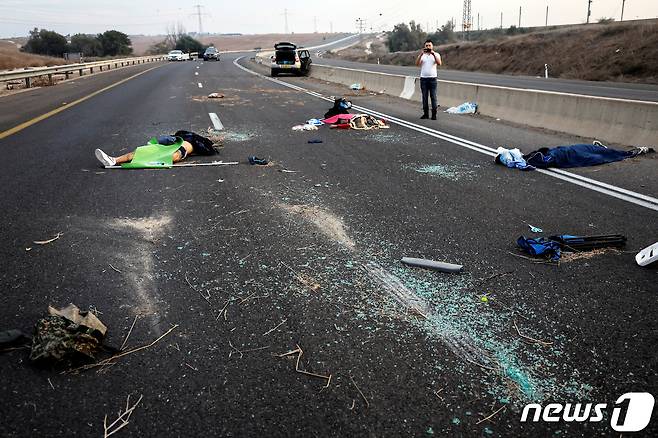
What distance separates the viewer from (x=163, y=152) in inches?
306

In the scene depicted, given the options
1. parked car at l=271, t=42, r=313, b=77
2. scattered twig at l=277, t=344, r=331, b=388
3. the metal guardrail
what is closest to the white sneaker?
scattered twig at l=277, t=344, r=331, b=388

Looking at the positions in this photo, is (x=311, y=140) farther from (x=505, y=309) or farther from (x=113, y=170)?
(x=505, y=309)

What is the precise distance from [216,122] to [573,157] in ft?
25.4

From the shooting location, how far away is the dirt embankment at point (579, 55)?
30312 mm

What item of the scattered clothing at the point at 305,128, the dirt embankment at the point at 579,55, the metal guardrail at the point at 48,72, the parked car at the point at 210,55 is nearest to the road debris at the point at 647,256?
the scattered clothing at the point at 305,128

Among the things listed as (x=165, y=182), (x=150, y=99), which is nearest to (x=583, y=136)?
(x=165, y=182)

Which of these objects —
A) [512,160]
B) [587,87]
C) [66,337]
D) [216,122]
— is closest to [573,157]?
[512,160]

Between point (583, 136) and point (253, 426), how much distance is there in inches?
384

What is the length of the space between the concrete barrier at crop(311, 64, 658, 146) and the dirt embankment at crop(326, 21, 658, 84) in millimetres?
17752

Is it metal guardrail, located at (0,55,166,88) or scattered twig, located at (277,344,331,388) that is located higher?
metal guardrail, located at (0,55,166,88)

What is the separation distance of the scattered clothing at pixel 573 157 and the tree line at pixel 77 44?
315ft

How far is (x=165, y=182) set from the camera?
21.8ft

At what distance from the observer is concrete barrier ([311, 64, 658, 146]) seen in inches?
354

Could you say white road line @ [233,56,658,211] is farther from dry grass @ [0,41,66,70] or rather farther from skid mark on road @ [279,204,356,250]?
dry grass @ [0,41,66,70]
